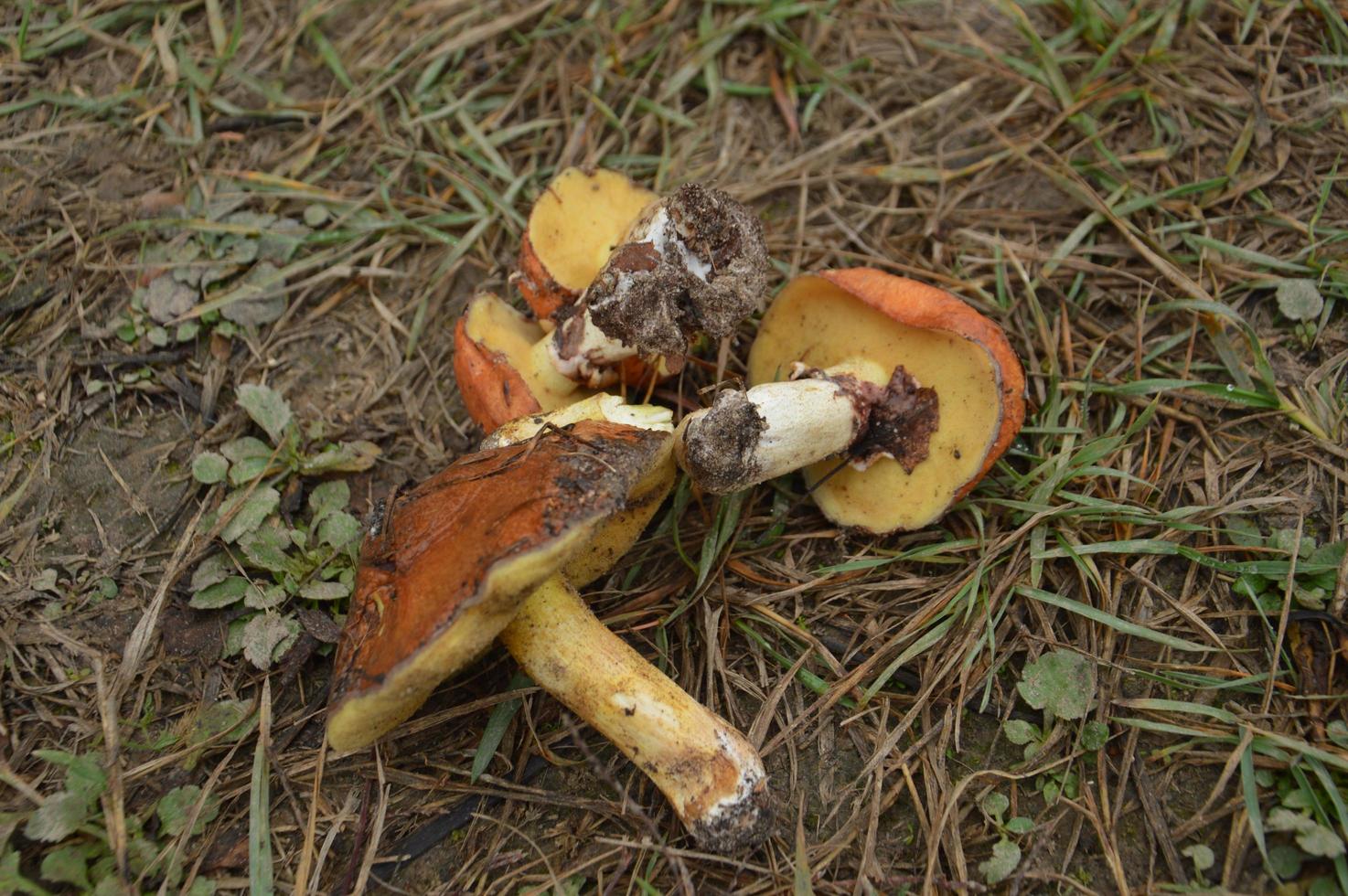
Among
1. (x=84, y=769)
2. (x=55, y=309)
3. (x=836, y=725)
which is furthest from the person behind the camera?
(x=55, y=309)

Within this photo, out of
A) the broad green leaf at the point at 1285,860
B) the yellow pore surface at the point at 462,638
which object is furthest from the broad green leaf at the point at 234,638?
the broad green leaf at the point at 1285,860

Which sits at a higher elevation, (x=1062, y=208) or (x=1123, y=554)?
Result: (x=1062, y=208)

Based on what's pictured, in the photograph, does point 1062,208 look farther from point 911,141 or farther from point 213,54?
point 213,54

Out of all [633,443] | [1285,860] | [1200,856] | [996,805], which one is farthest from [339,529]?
[1285,860]

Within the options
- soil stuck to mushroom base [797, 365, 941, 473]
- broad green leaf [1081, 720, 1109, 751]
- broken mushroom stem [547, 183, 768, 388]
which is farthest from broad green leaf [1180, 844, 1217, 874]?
broken mushroom stem [547, 183, 768, 388]

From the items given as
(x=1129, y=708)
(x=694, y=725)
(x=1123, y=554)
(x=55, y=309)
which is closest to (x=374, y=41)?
(x=55, y=309)

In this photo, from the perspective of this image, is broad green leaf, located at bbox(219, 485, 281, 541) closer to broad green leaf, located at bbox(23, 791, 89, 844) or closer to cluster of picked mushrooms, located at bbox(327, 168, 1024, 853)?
cluster of picked mushrooms, located at bbox(327, 168, 1024, 853)
